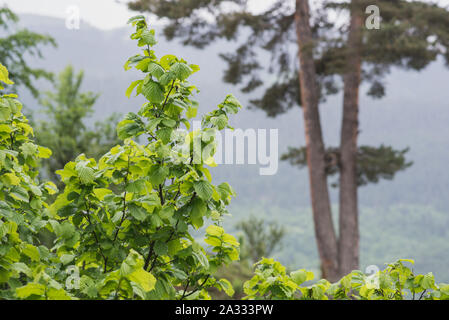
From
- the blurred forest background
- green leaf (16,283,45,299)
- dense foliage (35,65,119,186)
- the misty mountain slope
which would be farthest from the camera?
the misty mountain slope

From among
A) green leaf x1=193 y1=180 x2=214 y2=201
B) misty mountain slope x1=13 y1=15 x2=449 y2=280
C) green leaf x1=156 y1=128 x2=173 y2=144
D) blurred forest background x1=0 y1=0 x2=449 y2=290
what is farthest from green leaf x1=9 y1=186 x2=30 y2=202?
blurred forest background x1=0 y1=0 x2=449 y2=290

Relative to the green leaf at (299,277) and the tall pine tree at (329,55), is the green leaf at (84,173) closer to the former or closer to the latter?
the green leaf at (299,277)

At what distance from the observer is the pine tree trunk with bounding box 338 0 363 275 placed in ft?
22.5

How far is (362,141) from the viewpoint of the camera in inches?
1464

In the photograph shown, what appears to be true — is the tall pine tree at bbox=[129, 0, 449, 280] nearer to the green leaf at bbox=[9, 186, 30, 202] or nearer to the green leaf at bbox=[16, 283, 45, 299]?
the green leaf at bbox=[9, 186, 30, 202]

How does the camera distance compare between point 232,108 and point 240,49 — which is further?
point 240,49

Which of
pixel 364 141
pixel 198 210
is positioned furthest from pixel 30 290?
pixel 364 141

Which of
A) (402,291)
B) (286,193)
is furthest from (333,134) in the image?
(402,291)

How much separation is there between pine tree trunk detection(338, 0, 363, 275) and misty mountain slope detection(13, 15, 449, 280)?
747 inches

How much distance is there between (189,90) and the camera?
1.55m

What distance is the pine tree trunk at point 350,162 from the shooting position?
6.84 m

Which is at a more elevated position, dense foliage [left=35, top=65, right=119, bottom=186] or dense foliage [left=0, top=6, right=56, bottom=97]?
dense foliage [left=0, top=6, right=56, bottom=97]
